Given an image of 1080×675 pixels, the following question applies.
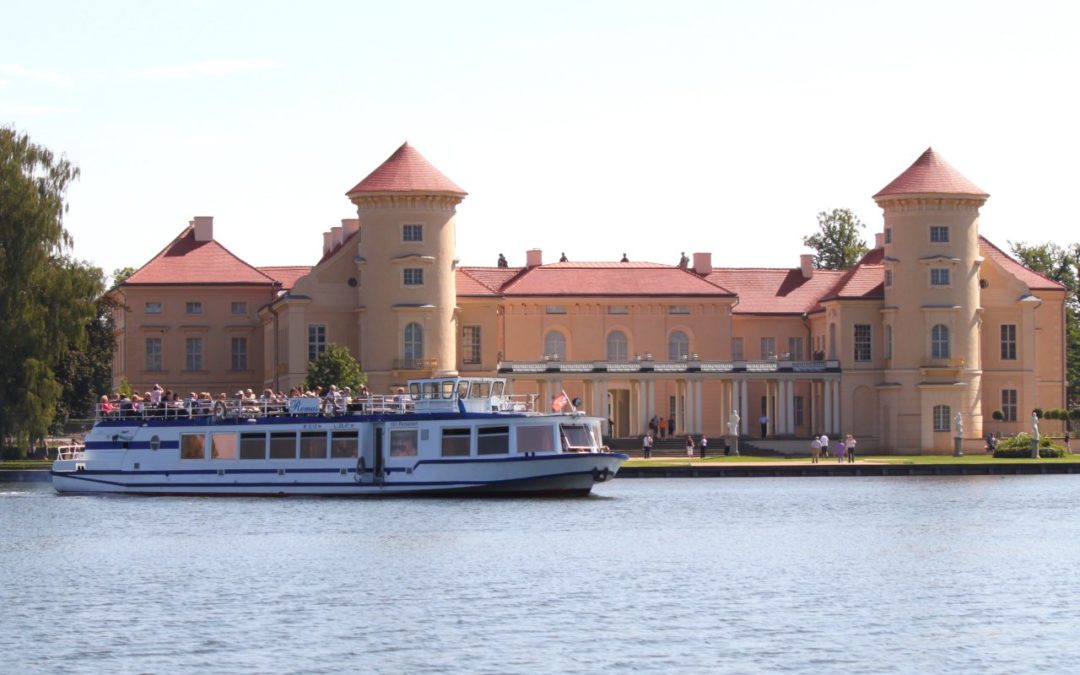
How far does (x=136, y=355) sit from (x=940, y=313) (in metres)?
39.3

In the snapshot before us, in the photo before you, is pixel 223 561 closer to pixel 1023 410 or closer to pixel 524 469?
pixel 524 469

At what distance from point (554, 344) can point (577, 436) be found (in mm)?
39909

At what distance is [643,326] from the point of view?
108 metres

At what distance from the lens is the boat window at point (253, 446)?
70875mm

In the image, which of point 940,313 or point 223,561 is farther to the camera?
point 940,313

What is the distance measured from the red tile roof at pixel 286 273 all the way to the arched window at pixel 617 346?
1656 cm

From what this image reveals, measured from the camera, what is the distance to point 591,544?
54.0 metres

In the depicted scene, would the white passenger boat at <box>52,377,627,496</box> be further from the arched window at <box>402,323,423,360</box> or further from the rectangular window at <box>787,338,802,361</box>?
the rectangular window at <box>787,338,802,361</box>

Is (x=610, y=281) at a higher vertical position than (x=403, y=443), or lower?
higher

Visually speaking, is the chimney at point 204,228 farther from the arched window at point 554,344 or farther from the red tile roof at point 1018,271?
the red tile roof at point 1018,271

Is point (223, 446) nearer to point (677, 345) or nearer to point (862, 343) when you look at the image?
point (677, 345)

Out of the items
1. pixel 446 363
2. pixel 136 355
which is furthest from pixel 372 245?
pixel 136 355

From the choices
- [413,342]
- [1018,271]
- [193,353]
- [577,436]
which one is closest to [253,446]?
[577,436]

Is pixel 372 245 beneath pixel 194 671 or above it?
above
